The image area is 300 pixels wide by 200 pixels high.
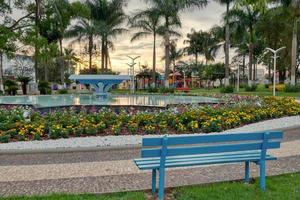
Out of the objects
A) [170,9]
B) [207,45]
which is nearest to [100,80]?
[170,9]

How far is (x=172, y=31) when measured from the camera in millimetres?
42438

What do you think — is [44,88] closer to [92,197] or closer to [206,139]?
[92,197]

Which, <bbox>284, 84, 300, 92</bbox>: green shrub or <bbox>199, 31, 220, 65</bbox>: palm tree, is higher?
<bbox>199, 31, 220, 65</bbox>: palm tree

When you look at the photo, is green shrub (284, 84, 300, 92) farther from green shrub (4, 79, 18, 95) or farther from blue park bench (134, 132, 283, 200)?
blue park bench (134, 132, 283, 200)

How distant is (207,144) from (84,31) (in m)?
42.6

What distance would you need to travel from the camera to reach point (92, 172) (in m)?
6.64

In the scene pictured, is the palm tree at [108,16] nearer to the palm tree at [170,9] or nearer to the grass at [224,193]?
the palm tree at [170,9]

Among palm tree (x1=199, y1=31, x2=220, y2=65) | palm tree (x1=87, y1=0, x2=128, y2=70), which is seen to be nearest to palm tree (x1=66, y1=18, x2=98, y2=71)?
palm tree (x1=87, y1=0, x2=128, y2=70)

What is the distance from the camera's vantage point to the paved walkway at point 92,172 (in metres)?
5.67

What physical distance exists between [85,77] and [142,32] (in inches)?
850

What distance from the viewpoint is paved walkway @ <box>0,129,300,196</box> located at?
18.6ft

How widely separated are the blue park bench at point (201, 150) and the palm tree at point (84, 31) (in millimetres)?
40680

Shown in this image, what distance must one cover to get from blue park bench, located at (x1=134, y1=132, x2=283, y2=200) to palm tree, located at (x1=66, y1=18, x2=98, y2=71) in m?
40.7

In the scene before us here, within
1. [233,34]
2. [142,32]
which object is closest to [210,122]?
[142,32]
